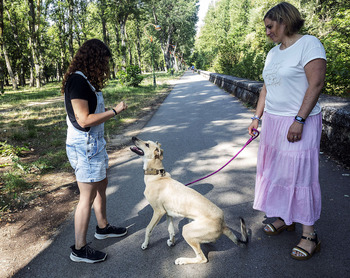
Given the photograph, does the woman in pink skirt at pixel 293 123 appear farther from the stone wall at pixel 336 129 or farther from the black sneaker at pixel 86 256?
the stone wall at pixel 336 129

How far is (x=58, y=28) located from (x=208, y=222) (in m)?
40.3

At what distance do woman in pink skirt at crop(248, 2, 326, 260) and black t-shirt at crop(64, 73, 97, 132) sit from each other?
185 centimetres

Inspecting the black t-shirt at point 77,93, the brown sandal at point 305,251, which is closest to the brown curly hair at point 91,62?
the black t-shirt at point 77,93

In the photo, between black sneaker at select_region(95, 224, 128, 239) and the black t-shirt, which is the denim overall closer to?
the black t-shirt

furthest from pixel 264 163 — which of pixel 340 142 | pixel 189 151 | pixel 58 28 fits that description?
pixel 58 28

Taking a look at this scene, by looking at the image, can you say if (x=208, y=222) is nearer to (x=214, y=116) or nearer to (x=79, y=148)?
(x=79, y=148)

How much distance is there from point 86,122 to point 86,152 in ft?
1.11

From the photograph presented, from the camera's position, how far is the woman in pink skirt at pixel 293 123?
2.17 m

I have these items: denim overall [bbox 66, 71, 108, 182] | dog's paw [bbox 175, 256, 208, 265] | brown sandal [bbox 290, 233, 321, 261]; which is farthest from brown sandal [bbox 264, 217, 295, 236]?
denim overall [bbox 66, 71, 108, 182]

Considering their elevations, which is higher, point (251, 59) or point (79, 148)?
point (251, 59)

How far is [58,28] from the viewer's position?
34438 mm

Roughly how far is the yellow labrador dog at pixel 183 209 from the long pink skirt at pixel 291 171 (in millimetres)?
510

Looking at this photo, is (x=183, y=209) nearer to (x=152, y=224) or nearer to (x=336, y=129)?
(x=152, y=224)

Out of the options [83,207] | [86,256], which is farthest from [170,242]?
[83,207]
